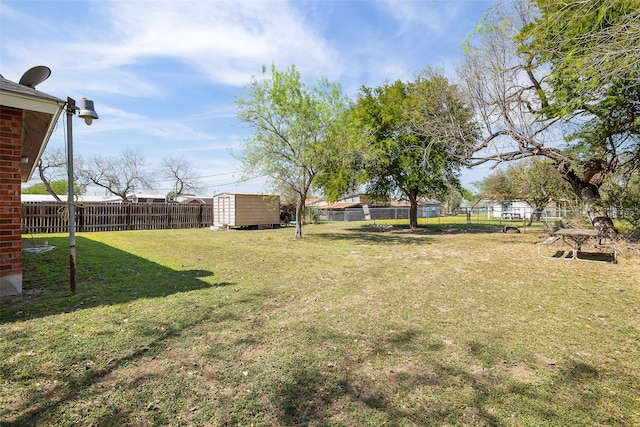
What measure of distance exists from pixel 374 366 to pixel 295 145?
11.4 meters

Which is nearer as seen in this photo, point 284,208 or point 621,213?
point 621,213

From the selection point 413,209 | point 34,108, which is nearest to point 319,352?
point 34,108

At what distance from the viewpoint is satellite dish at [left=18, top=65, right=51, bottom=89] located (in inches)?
195

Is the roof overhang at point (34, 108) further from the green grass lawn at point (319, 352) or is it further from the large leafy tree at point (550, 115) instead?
the large leafy tree at point (550, 115)

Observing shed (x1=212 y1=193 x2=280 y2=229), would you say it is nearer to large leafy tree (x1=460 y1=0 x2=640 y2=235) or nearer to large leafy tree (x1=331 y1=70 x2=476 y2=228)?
large leafy tree (x1=331 y1=70 x2=476 y2=228)

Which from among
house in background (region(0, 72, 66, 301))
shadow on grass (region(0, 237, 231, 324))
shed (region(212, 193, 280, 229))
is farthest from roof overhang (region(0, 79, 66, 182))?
shed (region(212, 193, 280, 229))

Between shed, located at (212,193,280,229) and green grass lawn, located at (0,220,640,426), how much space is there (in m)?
15.0

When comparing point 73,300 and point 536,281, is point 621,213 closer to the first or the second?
point 536,281

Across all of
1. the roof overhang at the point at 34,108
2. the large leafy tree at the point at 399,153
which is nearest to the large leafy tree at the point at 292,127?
the large leafy tree at the point at 399,153

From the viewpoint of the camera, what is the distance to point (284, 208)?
27.9 meters

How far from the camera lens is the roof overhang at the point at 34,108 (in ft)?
13.4

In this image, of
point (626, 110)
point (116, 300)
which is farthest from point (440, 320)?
point (626, 110)

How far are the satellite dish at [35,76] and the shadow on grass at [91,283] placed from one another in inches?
136

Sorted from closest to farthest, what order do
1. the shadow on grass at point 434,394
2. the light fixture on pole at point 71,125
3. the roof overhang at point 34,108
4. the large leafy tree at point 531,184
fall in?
the shadow on grass at point 434,394
the roof overhang at point 34,108
the light fixture on pole at point 71,125
the large leafy tree at point 531,184
